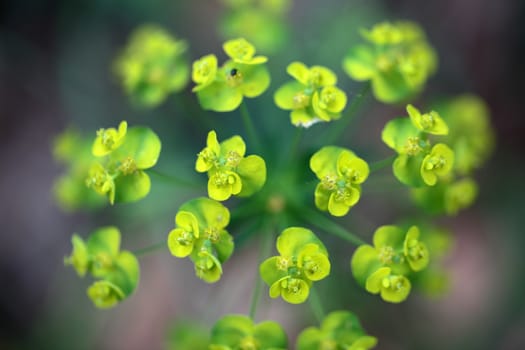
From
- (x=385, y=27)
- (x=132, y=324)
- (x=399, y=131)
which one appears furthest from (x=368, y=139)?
(x=132, y=324)

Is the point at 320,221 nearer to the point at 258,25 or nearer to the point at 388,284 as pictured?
the point at 388,284

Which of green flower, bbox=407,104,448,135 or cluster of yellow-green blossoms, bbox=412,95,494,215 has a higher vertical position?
cluster of yellow-green blossoms, bbox=412,95,494,215

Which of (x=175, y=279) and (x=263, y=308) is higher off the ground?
(x=175, y=279)

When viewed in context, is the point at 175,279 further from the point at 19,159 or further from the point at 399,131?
the point at 399,131

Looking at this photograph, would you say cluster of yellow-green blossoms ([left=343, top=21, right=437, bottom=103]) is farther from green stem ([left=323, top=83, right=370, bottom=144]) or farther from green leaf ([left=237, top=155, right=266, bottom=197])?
green leaf ([left=237, top=155, right=266, bottom=197])

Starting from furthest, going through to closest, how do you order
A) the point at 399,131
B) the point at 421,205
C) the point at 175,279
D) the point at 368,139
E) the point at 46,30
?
the point at 46,30
the point at 175,279
the point at 368,139
the point at 421,205
the point at 399,131

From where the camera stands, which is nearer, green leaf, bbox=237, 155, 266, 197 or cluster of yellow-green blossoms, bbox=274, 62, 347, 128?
green leaf, bbox=237, 155, 266, 197

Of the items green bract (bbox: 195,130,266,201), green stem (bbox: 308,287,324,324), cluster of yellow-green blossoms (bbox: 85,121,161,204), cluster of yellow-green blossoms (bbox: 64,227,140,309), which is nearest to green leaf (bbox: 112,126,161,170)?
cluster of yellow-green blossoms (bbox: 85,121,161,204)
